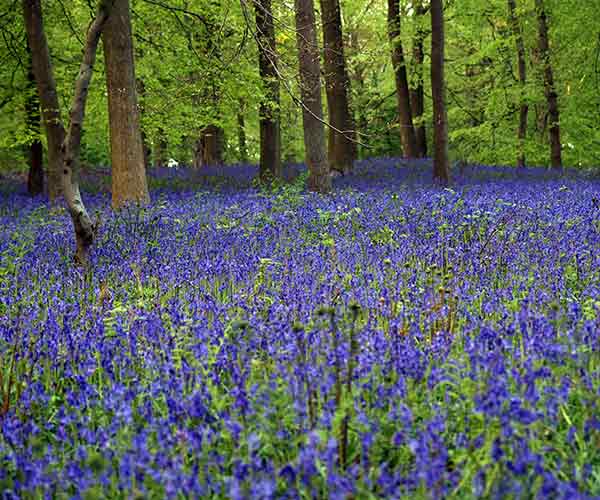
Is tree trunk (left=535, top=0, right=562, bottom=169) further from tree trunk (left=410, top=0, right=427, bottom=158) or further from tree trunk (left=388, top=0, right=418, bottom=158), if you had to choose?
tree trunk (left=388, top=0, right=418, bottom=158)

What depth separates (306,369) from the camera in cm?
287

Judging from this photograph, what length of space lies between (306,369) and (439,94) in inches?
468

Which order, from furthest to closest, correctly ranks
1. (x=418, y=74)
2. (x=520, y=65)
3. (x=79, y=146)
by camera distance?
(x=418, y=74)
(x=520, y=65)
(x=79, y=146)

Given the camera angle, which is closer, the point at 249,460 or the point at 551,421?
the point at 249,460

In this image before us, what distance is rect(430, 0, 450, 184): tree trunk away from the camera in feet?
44.4

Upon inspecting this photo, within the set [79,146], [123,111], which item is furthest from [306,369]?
[123,111]

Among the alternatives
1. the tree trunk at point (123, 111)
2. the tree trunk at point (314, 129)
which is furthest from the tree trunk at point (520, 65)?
the tree trunk at point (123, 111)

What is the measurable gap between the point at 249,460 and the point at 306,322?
1761 millimetres

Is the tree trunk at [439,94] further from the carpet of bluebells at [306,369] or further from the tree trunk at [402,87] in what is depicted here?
the tree trunk at [402,87]

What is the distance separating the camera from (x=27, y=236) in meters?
7.96

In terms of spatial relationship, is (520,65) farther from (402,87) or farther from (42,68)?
(42,68)

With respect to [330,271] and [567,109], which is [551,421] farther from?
[567,109]

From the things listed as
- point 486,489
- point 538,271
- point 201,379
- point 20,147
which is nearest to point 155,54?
point 20,147

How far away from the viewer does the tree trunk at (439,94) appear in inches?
533
